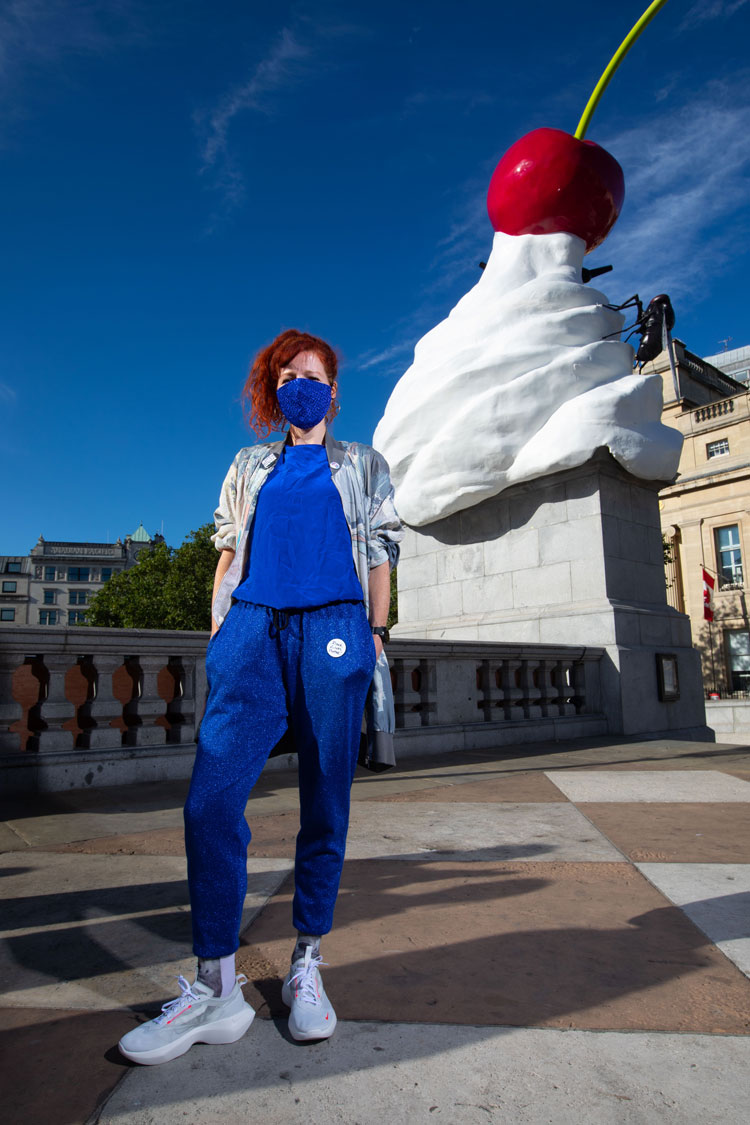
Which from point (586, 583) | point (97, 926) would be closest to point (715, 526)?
point (586, 583)

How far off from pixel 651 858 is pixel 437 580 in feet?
29.7

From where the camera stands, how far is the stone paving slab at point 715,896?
2332 millimetres

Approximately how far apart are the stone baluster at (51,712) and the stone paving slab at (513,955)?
116 inches

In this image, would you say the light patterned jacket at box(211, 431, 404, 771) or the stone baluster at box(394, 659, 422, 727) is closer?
the light patterned jacket at box(211, 431, 404, 771)

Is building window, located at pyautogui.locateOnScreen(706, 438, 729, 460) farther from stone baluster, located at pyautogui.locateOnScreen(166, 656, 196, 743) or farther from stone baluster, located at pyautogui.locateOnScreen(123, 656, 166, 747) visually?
stone baluster, located at pyautogui.locateOnScreen(123, 656, 166, 747)

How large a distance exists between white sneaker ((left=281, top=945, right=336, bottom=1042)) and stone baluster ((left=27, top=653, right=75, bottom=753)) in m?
3.91

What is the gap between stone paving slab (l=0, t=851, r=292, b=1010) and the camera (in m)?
2.01

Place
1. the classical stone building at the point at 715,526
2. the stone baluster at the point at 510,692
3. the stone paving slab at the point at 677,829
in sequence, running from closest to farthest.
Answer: the stone paving slab at the point at 677,829 → the stone baluster at the point at 510,692 → the classical stone building at the point at 715,526

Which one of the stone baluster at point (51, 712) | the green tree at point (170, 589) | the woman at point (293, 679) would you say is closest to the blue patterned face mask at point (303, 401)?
the woman at point (293, 679)

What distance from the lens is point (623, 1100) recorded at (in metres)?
1.44

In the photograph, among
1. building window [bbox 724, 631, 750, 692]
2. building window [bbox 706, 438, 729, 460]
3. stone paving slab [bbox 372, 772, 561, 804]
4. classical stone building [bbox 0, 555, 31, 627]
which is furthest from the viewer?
classical stone building [bbox 0, 555, 31, 627]

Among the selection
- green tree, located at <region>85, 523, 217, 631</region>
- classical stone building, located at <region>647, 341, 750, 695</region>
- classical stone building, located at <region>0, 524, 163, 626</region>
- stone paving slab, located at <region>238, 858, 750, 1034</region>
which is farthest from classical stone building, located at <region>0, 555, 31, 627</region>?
stone paving slab, located at <region>238, 858, 750, 1034</region>

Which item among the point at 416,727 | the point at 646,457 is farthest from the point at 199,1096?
the point at 646,457

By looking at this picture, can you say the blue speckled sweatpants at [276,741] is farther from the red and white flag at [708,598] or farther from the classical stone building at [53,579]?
the classical stone building at [53,579]
